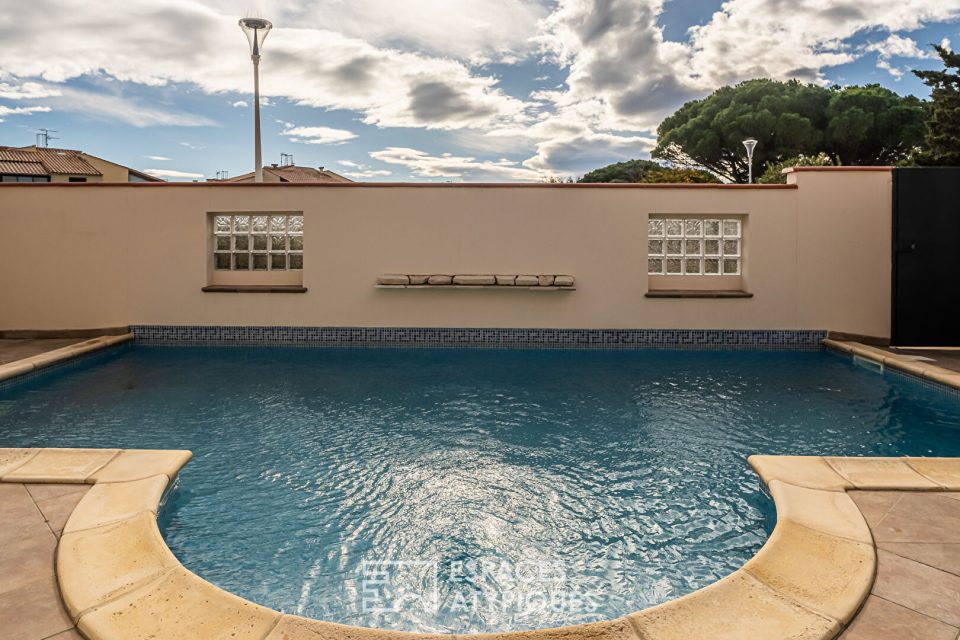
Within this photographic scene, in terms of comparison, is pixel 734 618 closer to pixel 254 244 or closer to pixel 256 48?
pixel 254 244

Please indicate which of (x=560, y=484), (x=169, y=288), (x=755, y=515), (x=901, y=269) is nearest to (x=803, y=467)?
(x=755, y=515)

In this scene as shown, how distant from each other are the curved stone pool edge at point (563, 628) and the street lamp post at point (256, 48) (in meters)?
8.14

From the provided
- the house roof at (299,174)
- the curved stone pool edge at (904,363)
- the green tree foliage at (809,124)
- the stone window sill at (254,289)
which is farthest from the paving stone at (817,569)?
the house roof at (299,174)

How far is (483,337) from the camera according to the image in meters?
8.38

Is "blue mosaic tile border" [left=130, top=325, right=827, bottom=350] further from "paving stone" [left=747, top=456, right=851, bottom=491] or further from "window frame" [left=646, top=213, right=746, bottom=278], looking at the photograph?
"paving stone" [left=747, top=456, right=851, bottom=491]

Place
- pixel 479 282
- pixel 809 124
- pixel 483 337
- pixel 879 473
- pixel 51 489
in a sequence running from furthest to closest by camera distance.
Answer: pixel 809 124 < pixel 483 337 < pixel 479 282 < pixel 879 473 < pixel 51 489

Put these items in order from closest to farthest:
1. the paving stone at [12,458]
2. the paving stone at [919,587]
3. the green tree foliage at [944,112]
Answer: the paving stone at [919,587], the paving stone at [12,458], the green tree foliage at [944,112]

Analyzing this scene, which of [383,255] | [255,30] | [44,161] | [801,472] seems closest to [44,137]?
[44,161]

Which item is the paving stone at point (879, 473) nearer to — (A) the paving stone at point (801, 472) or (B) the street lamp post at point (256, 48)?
(A) the paving stone at point (801, 472)

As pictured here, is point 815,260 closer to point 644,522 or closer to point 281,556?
point 644,522

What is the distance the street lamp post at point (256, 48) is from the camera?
9.60 m

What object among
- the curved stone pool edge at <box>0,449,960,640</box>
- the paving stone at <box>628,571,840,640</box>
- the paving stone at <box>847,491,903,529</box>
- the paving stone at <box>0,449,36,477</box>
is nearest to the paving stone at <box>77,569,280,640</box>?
the curved stone pool edge at <box>0,449,960,640</box>

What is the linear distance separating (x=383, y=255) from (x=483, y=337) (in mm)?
1952

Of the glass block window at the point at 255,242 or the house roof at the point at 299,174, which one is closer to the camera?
the glass block window at the point at 255,242
